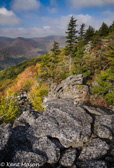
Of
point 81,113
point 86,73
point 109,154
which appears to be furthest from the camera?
point 86,73

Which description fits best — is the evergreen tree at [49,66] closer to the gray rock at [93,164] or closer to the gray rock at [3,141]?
the gray rock at [3,141]

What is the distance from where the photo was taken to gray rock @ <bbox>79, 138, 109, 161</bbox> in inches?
240

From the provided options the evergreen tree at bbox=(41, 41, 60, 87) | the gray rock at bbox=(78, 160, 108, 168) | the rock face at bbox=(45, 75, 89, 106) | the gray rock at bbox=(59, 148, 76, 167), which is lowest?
the gray rock at bbox=(59, 148, 76, 167)

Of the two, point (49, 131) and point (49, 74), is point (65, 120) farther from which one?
point (49, 74)

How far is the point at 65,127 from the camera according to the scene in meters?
7.77

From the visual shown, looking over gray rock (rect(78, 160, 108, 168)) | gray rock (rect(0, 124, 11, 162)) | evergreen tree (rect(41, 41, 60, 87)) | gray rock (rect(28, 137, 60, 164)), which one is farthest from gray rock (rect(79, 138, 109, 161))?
evergreen tree (rect(41, 41, 60, 87))

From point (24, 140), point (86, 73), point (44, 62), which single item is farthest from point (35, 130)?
point (86, 73)

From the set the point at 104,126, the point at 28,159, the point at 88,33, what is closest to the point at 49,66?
the point at 104,126

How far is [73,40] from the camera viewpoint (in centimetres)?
3450

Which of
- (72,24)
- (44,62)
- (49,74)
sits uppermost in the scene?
(72,24)

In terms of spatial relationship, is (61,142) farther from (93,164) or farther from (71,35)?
(71,35)

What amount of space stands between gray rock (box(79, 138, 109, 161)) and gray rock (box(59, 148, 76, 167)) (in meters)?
0.54

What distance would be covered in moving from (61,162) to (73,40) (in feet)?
119

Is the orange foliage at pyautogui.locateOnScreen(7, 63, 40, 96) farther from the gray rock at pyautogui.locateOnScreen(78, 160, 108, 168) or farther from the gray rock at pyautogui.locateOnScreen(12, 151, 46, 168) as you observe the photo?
the gray rock at pyautogui.locateOnScreen(78, 160, 108, 168)
